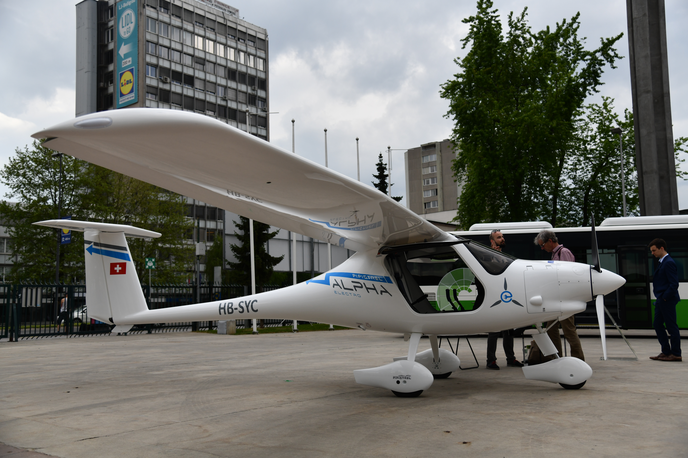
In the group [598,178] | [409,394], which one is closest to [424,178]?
[598,178]

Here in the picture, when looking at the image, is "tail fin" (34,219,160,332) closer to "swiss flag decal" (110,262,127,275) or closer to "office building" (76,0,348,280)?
"swiss flag decal" (110,262,127,275)

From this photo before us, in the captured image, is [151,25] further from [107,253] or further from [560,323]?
[560,323]

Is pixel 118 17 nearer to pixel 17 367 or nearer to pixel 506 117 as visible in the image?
pixel 506 117

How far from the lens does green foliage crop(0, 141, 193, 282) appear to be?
3338cm

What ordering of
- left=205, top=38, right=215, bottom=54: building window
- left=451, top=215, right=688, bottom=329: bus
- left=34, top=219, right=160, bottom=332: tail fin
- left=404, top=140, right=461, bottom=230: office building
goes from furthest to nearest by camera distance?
left=404, top=140, right=461, bottom=230: office building, left=205, top=38, right=215, bottom=54: building window, left=451, top=215, right=688, bottom=329: bus, left=34, top=219, right=160, bottom=332: tail fin

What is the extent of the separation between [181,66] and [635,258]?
61396 millimetres

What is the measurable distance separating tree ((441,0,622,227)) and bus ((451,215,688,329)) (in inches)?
365

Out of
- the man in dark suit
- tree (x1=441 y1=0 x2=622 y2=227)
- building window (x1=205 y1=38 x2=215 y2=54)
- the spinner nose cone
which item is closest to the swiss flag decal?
the spinner nose cone

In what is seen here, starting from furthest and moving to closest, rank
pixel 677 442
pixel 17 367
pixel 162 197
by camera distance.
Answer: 1. pixel 162 197
2. pixel 17 367
3. pixel 677 442

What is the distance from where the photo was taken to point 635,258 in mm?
14398

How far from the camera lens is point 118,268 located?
788cm

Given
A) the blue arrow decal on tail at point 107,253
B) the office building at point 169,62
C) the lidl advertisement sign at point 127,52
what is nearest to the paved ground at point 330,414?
the blue arrow decal on tail at point 107,253

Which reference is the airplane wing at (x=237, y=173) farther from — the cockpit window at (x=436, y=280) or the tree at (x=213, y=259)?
the tree at (x=213, y=259)

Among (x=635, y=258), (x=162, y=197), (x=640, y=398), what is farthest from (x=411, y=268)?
(x=162, y=197)
